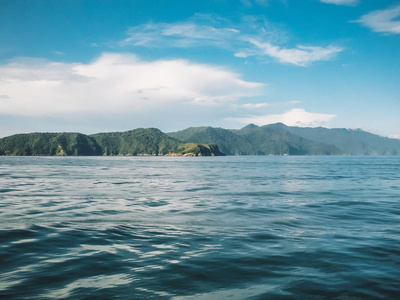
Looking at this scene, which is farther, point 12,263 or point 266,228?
point 266,228

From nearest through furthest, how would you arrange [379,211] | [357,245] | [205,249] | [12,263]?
1. [12,263]
2. [205,249]
3. [357,245]
4. [379,211]

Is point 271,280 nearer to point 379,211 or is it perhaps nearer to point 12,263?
point 12,263

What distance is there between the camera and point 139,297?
782cm

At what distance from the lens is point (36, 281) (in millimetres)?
8742

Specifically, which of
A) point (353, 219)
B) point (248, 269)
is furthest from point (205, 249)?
point (353, 219)

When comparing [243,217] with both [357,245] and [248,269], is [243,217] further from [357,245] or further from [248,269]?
[248,269]

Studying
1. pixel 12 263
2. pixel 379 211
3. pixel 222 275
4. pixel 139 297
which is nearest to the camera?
pixel 139 297

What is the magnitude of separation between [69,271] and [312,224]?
43.7 ft

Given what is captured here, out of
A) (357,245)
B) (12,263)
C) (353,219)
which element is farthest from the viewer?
(353,219)

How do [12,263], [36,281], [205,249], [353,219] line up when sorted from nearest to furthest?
[36,281]
[12,263]
[205,249]
[353,219]

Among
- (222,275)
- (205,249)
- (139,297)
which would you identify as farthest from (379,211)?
(139,297)

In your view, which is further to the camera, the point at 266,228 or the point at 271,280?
the point at 266,228

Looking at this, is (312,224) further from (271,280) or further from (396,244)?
(271,280)

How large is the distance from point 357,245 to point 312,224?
4.47m
